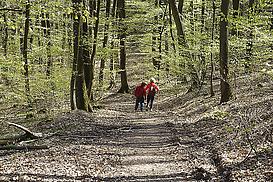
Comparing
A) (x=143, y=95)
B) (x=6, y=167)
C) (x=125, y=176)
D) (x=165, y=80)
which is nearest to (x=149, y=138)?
(x=125, y=176)

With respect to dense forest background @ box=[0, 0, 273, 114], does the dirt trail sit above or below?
below

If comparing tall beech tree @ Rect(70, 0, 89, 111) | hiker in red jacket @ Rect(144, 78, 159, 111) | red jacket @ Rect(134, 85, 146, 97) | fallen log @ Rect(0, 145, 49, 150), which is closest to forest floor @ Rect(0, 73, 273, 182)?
fallen log @ Rect(0, 145, 49, 150)


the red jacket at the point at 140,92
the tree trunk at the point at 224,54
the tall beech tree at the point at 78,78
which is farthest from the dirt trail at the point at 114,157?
the red jacket at the point at 140,92

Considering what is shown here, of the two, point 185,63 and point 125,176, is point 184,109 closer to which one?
point 185,63

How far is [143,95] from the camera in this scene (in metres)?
21.1

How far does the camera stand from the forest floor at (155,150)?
8.01 m

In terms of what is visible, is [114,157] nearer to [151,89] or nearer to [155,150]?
[155,150]

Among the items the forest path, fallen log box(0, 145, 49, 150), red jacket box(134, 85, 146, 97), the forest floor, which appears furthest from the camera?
red jacket box(134, 85, 146, 97)

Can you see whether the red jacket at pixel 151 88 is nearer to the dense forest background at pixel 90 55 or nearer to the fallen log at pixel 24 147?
the dense forest background at pixel 90 55

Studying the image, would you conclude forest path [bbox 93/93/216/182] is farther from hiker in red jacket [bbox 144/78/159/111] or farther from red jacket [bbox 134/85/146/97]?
hiker in red jacket [bbox 144/78/159/111]

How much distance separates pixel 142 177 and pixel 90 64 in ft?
36.9

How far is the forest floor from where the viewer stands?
801 centimetres

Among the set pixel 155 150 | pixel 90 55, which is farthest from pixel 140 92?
pixel 155 150

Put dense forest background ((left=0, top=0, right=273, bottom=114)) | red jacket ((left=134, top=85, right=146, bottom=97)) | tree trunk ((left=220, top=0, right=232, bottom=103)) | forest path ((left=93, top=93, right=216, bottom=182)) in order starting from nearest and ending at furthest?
forest path ((left=93, top=93, right=216, bottom=182))
dense forest background ((left=0, top=0, right=273, bottom=114))
tree trunk ((left=220, top=0, right=232, bottom=103))
red jacket ((left=134, top=85, right=146, bottom=97))
